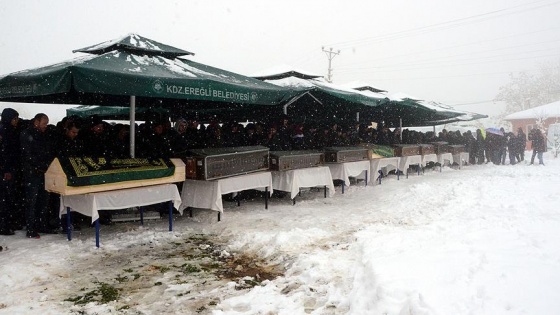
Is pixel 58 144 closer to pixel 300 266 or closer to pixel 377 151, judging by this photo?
pixel 300 266

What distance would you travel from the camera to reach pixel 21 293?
4.00 m

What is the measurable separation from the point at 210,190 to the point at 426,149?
1102 centimetres

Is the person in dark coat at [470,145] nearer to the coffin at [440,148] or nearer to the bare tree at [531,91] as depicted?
the coffin at [440,148]

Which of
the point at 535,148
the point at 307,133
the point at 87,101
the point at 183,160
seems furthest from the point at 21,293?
the point at 535,148

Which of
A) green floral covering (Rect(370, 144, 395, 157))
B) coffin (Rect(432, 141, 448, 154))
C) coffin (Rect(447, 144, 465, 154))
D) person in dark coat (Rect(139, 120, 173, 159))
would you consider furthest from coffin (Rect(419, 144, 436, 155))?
person in dark coat (Rect(139, 120, 173, 159))

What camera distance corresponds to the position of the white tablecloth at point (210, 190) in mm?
6871

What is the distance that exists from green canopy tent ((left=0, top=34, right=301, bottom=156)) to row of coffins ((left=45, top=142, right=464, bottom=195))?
1.00 metres

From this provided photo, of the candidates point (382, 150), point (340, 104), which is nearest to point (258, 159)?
point (340, 104)

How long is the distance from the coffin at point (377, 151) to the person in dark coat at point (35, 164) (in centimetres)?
853

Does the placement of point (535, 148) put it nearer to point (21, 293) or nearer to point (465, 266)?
point (465, 266)

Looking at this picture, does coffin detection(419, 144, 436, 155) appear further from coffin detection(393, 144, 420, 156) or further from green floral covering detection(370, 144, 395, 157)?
green floral covering detection(370, 144, 395, 157)

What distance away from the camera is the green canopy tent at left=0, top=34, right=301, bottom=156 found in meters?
5.05

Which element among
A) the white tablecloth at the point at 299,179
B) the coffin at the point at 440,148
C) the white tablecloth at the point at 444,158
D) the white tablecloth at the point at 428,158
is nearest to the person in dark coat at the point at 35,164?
the white tablecloth at the point at 299,179

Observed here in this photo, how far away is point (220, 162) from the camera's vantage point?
696 cm
